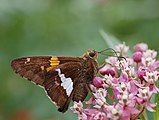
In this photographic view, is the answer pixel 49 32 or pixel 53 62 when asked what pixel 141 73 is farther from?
pixel 49 32

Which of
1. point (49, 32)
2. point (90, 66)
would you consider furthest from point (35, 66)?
point (49, 32)

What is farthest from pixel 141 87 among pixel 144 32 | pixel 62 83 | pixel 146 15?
pixel 146 15

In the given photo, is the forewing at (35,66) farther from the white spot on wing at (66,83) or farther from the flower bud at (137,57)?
the flower bud at (137,57)

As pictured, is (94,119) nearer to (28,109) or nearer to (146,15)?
(28,109)

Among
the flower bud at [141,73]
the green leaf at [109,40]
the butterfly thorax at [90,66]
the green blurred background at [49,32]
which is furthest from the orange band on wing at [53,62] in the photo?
the green blurred background at [49,32]

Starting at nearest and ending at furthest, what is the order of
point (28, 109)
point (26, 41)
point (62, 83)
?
point (62, 83) < point (28, 109) < point (26, 41)

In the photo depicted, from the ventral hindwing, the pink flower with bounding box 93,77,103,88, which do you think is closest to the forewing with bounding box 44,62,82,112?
the ventral hindwing

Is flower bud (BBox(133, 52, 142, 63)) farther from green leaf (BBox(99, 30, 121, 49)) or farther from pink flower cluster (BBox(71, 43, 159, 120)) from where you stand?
green leaf (BBox(99, 30, 121, 49))

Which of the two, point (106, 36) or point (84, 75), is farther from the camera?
point (106, 36)
